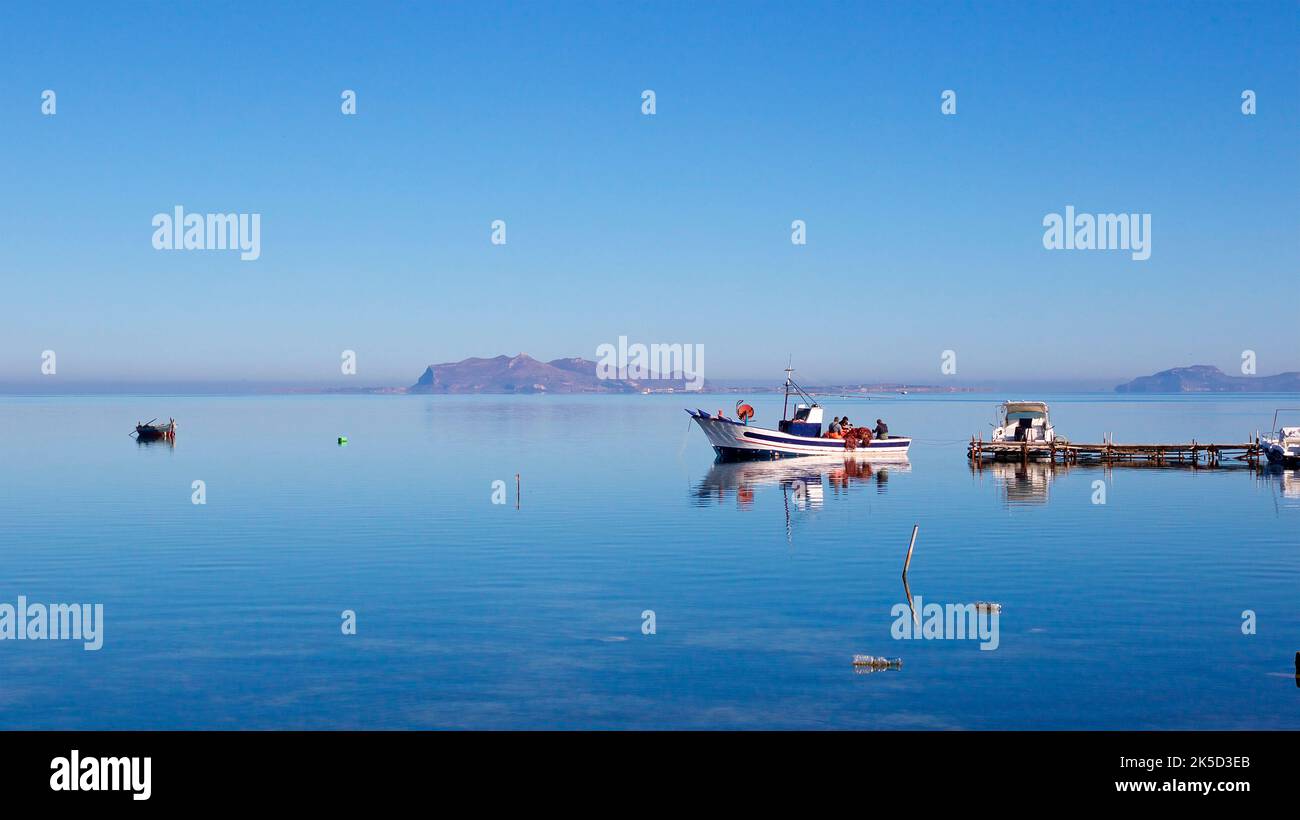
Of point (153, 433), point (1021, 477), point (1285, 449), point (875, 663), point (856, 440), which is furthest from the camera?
point (153, 433)

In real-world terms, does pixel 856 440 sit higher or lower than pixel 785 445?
higher

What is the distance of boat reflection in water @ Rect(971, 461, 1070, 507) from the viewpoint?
7250 centimetres

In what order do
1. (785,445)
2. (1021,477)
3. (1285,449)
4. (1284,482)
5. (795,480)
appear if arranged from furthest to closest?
(785,445)
(1285,449)
(1021,477)
(795,480)
(1284,482)

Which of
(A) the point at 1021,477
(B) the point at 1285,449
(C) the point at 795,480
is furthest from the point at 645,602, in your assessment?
(B) the point at 1285,449

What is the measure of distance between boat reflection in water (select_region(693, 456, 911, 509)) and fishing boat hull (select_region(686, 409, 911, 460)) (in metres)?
0.78

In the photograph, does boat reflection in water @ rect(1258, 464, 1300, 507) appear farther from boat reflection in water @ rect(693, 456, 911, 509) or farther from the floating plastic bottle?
the floating plastic bottle

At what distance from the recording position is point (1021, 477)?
88.2 m

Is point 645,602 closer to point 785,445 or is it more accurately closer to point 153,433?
point 785,445

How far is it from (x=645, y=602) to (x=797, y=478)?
173 feet

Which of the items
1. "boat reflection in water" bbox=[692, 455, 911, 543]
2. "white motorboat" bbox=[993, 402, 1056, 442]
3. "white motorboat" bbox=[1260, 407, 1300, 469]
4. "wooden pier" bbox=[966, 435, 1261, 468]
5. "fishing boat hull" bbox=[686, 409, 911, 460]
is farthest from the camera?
"fishing boat hull" bbox=[686, 409, 911, 460]

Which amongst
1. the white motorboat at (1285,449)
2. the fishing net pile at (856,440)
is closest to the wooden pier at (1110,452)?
the white motorboat at (1285,449)

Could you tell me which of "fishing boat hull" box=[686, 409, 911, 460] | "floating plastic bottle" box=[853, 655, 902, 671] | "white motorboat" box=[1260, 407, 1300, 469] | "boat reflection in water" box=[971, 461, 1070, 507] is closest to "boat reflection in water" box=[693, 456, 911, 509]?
"fishing boat hull" box=[686, 409, 911, 460]
